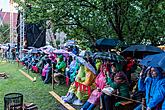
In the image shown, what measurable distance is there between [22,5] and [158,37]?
17.2 ft

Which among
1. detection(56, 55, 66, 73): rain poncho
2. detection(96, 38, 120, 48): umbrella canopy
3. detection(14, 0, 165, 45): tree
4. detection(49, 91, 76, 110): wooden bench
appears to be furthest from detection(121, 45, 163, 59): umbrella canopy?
detection(56, 55, 66, 73): rain poncho

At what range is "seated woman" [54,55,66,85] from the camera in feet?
41.4

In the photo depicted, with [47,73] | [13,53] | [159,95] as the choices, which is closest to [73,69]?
[47,73]

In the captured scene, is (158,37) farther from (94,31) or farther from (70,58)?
(70,58)

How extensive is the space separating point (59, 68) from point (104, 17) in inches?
134

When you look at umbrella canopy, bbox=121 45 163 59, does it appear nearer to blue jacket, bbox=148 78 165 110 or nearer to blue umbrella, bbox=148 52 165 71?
blue umbrella, bbox=148 52 165 71

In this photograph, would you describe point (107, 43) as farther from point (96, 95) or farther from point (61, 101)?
point (96, 95)

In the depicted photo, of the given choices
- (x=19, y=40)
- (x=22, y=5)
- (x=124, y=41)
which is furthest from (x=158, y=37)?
(x=19, y=40)

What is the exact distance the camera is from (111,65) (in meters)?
8.67

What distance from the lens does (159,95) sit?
17.4 feet

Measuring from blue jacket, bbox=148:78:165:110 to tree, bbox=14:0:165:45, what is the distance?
396cm

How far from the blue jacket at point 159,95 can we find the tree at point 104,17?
3956mm

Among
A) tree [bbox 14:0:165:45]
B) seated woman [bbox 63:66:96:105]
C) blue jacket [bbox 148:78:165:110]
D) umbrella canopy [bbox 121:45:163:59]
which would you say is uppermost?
tree [bbox 14:0:165:45]

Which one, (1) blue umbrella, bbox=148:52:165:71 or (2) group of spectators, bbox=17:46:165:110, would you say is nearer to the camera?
(1) blue umbrella, bbox=148:52:165:71
